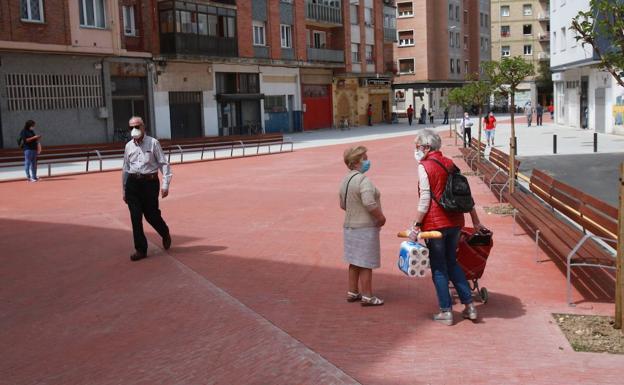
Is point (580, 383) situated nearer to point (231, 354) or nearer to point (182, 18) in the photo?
point (231, 354)

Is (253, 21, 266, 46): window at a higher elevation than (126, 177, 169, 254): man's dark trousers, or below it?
higher

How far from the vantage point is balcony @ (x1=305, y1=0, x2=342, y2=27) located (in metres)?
46.7

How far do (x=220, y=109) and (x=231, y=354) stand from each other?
35007 mm

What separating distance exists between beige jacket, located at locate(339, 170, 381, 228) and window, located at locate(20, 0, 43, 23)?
2438 cm

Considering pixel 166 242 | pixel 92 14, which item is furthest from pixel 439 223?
pixel 92 14

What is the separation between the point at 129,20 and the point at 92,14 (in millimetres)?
4305

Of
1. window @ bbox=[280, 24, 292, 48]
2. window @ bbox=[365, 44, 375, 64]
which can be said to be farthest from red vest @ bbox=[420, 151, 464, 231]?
window @ bbox=[365, 44, 375, 64]

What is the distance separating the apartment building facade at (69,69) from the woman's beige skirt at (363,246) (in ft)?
76.8

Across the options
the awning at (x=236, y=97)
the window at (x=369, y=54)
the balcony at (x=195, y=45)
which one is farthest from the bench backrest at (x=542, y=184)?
the window at (x=369, y=54)

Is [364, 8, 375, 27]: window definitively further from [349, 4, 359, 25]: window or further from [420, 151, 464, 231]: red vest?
[420, 151, 464, 231]: red vest

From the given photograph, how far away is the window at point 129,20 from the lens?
110 ft

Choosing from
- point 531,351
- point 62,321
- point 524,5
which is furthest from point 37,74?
point 524,5

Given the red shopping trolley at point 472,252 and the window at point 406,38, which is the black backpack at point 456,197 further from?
the window at point 406,38

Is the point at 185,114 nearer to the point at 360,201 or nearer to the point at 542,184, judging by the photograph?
the point at 542,184
